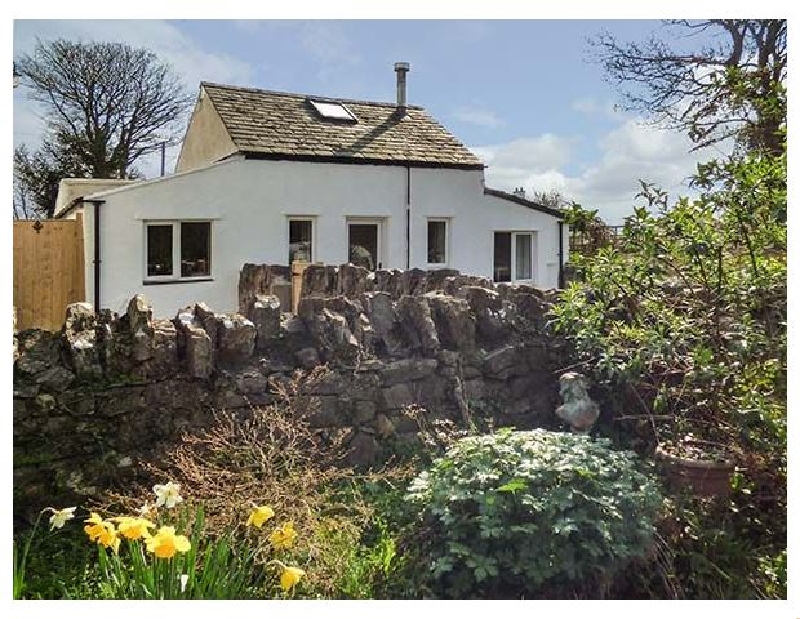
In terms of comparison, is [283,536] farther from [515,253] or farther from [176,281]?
[515,253]

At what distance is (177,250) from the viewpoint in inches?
106

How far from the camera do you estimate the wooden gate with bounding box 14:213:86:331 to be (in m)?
2.48

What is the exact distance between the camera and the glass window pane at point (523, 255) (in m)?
3.05

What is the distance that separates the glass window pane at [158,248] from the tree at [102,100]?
9.1 inches

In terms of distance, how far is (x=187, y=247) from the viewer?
2.71 meters

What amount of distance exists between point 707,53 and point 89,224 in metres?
2.42

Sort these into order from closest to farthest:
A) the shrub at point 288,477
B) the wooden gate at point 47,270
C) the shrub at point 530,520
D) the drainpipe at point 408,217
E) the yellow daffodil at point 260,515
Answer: the yellow daffodil at point 260,515, the shrub at point 530,520, the shrub at point 288,477, the wooden gate at point 47,270, the drainpipe at point 408,217

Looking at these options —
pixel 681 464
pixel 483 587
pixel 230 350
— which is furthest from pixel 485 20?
pixel 483 587

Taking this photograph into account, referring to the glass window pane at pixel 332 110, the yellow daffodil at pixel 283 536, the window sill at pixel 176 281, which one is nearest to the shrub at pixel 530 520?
the yellow daffodil at pixel 283 536

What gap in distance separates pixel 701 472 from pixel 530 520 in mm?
844

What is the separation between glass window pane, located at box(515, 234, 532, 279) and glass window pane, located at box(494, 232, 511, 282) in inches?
1.6

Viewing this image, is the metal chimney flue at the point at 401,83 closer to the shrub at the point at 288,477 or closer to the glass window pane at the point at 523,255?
the glass window pane at the point at 523,255
